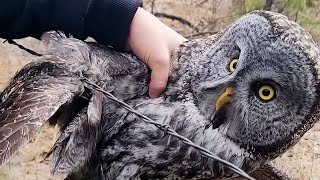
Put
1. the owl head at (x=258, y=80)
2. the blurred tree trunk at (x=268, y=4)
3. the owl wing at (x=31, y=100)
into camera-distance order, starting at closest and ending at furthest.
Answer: the owl wing at (x=31, y=100) → the owl head at (x=258, y=80) → the blurred tree trunk at (x=268, y=4)

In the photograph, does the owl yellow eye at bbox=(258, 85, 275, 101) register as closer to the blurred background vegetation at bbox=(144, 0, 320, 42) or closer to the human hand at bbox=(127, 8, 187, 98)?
the human hand at bbox=(127, 8, 187, 98)

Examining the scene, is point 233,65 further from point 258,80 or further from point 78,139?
point 78,139

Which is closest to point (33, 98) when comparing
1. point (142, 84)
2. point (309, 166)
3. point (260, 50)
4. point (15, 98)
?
point (15, 98)

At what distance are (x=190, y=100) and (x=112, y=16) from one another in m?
0.36

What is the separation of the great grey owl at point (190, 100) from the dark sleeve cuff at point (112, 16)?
0.09 m

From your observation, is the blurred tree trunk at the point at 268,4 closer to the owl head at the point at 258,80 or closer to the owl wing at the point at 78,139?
the owl head at the point at 258,80

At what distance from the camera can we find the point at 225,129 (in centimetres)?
206

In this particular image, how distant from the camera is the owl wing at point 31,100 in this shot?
171cm

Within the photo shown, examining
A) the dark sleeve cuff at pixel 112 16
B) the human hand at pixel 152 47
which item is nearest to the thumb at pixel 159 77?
the human hand at pixel 152 47

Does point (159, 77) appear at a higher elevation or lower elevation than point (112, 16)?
lower

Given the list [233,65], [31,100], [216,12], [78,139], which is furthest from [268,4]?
[31,100]

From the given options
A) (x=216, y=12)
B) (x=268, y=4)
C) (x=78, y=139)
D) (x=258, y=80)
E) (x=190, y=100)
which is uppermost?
(x=258, y=80)

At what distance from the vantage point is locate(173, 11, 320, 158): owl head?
1.90 metres

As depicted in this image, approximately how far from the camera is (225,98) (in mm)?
1980
